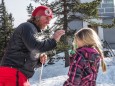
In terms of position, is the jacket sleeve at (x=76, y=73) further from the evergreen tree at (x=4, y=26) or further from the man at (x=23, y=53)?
the evergreen tree at (x=4, y=26)

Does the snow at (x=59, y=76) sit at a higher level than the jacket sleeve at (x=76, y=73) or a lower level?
lower

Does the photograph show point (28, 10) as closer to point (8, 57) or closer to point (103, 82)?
point (103, 82)

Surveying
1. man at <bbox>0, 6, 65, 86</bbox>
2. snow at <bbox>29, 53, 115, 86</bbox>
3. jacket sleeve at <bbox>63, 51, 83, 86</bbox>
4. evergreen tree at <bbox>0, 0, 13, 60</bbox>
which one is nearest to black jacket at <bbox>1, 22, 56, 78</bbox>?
man at <bbox>0, 6, 65, 86</bbox>

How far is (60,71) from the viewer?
18.0 metres

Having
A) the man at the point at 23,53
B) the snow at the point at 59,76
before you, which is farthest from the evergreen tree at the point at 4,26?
the man at the point at 23,53

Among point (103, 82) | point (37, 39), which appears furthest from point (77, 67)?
point (103, 82)

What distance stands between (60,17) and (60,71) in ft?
10.4

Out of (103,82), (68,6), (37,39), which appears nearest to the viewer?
(37,39)

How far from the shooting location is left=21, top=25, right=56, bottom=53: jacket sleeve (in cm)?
419

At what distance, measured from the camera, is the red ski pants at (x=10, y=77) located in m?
4.26

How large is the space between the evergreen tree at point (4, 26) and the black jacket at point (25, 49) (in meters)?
16.8

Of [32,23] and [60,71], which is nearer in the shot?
[32,23]

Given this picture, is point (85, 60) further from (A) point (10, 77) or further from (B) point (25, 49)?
(A) point (10, 77)

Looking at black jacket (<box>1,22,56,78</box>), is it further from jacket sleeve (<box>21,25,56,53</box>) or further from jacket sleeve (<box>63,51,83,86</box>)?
jacket sleeve (<box>63,51,83,86</box>)
